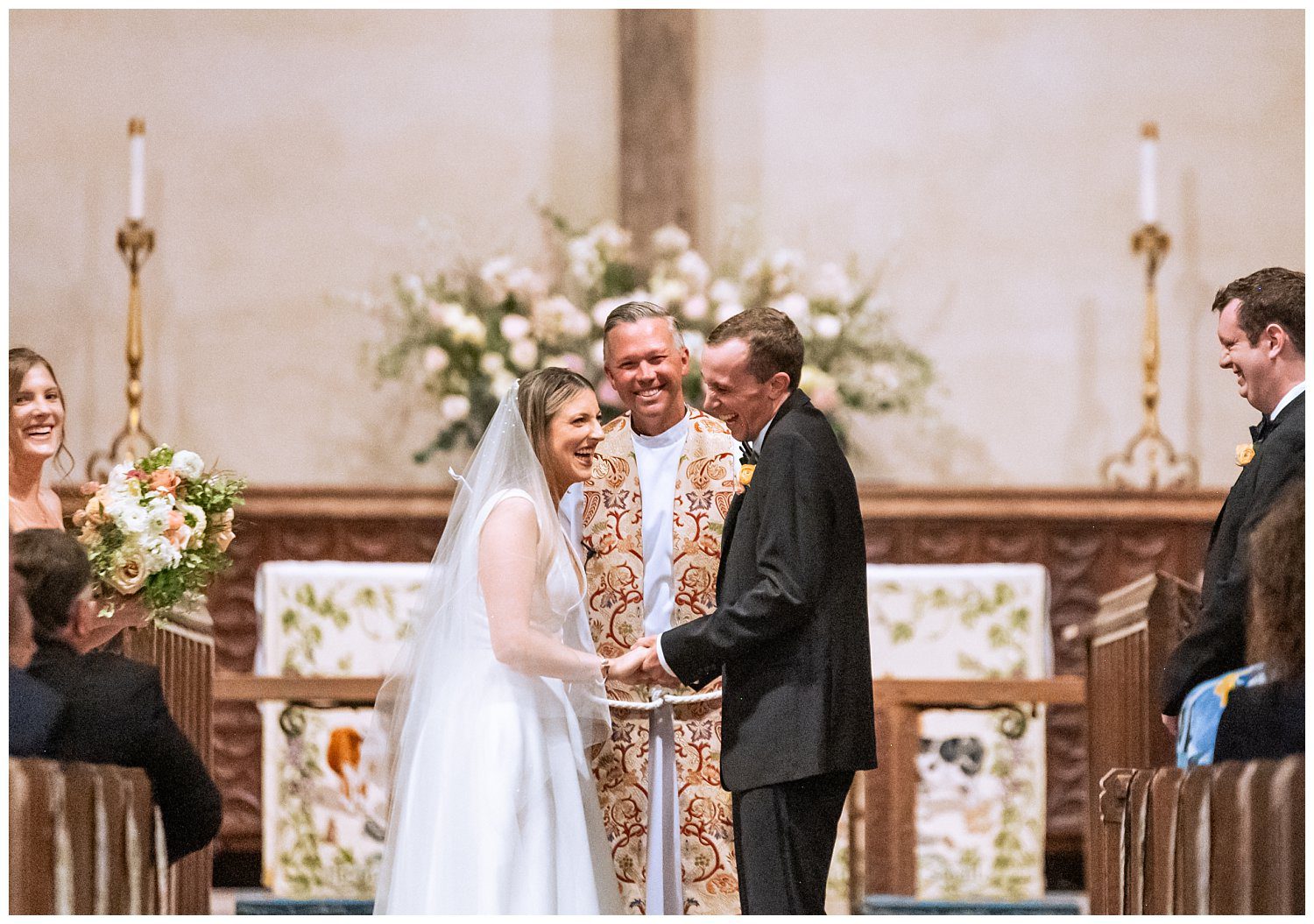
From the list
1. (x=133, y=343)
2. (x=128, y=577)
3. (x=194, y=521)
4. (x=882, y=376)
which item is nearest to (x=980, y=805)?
(x=882, y=376)

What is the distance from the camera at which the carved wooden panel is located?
21.3ft

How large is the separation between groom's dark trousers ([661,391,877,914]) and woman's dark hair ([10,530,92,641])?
52.7 inches

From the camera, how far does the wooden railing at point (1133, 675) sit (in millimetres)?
4781

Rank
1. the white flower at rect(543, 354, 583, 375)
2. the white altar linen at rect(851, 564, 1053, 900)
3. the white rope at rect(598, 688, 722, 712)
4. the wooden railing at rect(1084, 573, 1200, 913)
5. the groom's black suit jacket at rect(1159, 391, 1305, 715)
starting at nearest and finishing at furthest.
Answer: the groom's black suit jacket at rect(1159, 391, 1305, 715) → the white rope at rect(598, 688, 722, 712) → the wooden railing at rect(1084, 573, 1200, 913) → the white altar linen at rect(851, 564, 1053, 900) → the white flower at rect(543, 354, 583, 375)

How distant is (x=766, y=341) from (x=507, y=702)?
102 centimetres

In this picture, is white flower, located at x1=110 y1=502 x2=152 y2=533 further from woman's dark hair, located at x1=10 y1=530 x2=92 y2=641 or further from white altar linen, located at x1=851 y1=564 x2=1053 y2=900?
white altar linen, located at x1=851 y1=564 x2=1053 y2=900

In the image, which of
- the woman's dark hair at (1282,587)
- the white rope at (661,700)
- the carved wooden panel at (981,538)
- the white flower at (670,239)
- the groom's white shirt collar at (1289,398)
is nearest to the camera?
the woman's dark hair at (1282,587)

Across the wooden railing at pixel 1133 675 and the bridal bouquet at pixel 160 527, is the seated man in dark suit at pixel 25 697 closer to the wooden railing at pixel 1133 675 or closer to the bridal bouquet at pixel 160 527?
the bridal bouquet at pixel 160 527

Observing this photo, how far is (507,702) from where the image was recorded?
407 centimetres

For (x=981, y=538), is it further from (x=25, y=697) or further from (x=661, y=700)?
(x=25, y=697)

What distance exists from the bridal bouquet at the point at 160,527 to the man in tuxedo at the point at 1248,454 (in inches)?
89.3

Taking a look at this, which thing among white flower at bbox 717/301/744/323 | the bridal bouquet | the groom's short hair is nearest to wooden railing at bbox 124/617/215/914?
the bridal bouquet

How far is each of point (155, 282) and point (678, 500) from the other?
4235 mm

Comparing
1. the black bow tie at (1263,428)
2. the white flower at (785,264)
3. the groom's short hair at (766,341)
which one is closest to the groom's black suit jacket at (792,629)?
the groom's short hair at (766,341)
